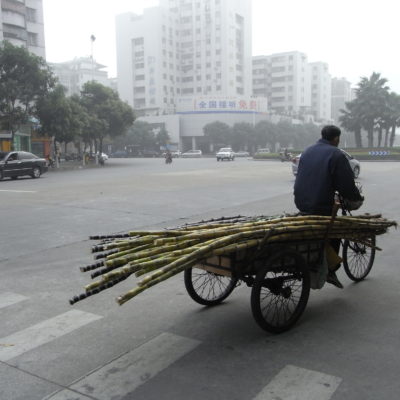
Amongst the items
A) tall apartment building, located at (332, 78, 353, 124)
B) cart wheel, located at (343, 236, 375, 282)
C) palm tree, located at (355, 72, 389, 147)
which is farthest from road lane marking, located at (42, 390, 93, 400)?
tall apartment building, located at (332, 78, 353, 124)

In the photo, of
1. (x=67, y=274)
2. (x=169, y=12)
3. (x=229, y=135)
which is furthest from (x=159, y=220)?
(x=169, y=12)

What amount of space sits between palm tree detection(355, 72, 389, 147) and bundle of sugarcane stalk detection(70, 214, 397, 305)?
5825cm

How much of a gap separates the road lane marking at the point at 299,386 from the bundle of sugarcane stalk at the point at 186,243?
948 mm

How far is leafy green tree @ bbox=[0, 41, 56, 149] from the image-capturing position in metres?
28.7

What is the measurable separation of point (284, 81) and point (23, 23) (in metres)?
87.1

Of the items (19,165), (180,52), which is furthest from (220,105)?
(19,165)

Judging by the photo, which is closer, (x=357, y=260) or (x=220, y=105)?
(x=357, y=260)

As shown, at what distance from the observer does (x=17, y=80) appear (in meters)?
29.3

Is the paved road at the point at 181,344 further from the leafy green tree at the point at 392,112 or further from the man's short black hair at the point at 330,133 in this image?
the leafy green tree at the point at 392,112

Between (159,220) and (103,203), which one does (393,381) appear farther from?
(103,203)

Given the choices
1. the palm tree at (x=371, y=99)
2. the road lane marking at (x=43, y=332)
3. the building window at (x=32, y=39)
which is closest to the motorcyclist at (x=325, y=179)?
the road lane marking at (x=43, y=332)

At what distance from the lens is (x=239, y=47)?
110 m

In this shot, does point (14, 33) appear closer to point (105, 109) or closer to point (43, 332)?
point (105, 109)

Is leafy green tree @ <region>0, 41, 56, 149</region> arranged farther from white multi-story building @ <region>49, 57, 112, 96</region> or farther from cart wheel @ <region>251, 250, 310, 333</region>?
white multi-story building @ <region>49, 57, 112, 96</region>
